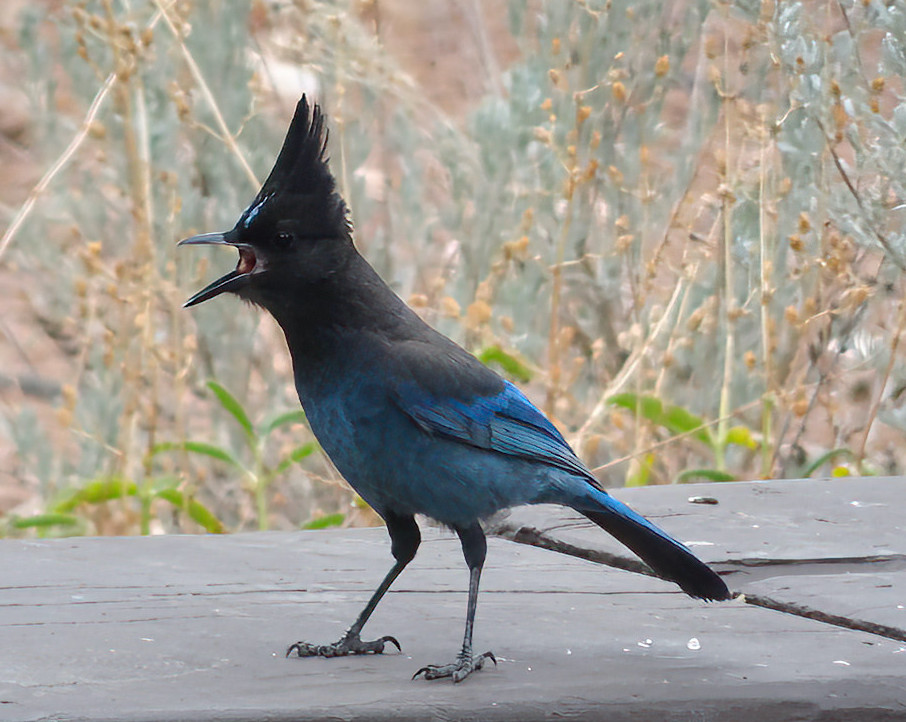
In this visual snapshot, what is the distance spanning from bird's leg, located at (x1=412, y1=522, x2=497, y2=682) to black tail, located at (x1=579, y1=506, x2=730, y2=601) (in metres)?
0.22

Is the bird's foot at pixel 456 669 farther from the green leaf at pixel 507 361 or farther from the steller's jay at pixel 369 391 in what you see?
the green leaf at pixel 507 361

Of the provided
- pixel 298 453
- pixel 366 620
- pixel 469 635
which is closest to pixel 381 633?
pixel 366 620

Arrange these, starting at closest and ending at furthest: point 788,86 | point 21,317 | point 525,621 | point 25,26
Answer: point 525,621, point 788,86, point 25,26, point 21,317

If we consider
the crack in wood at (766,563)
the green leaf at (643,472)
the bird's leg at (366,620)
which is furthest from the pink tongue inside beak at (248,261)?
the green leaf at (643,472)

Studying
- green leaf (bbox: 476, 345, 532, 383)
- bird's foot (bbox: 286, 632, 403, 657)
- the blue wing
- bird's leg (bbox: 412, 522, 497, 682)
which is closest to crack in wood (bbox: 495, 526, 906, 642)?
the blue wing

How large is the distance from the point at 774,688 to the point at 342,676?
0.57 meters

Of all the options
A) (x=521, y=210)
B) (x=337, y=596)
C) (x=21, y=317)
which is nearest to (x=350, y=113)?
(x=521, y=210)

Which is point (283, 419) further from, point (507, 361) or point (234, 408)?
point (507, 361)

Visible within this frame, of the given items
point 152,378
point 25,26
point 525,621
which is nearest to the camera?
point 525,621

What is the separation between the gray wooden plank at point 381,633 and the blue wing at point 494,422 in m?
0.28

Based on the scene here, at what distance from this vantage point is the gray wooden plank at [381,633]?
188 centimetres

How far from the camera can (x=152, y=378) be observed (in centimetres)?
368

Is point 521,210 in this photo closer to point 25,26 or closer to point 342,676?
point 25,26

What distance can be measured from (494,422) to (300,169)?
1.56 ft
